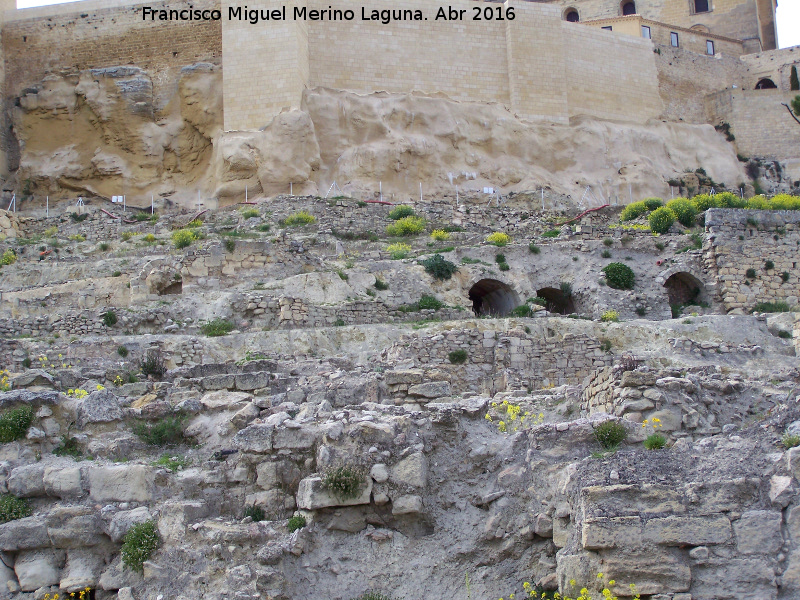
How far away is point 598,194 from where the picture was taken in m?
34.6

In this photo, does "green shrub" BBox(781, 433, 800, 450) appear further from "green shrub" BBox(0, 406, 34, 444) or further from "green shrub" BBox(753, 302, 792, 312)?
"green shrub" BBox(753, 302, 792, 312)

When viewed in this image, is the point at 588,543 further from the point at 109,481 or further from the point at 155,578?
the point at 109,481

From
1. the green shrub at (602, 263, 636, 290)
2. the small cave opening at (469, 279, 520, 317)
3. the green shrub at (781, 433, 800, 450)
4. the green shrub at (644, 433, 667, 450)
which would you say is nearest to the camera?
the green shrub at (781, 433, 800, 450)

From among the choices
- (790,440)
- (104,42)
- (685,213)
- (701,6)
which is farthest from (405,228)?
(701,6)

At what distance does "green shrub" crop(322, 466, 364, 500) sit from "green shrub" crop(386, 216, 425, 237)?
1820cm

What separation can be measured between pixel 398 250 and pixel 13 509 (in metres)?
15.6

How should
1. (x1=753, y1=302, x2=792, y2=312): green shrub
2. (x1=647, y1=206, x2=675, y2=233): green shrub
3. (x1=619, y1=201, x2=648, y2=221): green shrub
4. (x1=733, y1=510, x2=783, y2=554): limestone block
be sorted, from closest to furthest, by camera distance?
1. (x1=733, y1=510, x2=783, y2=554): limestone block
2. (x1=753, y1=302, x2=792, y2=312): green shrub
3. (x1=647, y1=206, x2=675, y2=233): green shrub
4. (x1=619, y1=201, x2=648, y2=221): green shrub

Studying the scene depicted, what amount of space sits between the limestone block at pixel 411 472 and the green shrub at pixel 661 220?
1863cm

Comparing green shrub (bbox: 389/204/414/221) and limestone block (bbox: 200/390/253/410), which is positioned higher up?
green shrub (bbox: 389/204/414/221)

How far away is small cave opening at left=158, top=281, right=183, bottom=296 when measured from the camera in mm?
20938

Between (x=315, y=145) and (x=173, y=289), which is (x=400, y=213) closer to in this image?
(x=315, y=145)

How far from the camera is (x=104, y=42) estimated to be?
117 ft

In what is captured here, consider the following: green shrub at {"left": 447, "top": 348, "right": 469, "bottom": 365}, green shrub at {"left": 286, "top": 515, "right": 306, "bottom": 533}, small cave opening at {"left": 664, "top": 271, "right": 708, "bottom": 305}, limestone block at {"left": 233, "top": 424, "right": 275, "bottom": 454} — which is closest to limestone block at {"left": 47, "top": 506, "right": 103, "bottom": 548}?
limestone block at {"left": 233, "top": 424, "right": 275, "bottom": 454}

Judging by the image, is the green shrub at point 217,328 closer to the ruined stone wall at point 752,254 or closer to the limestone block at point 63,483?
the limestone block at point 63,483
